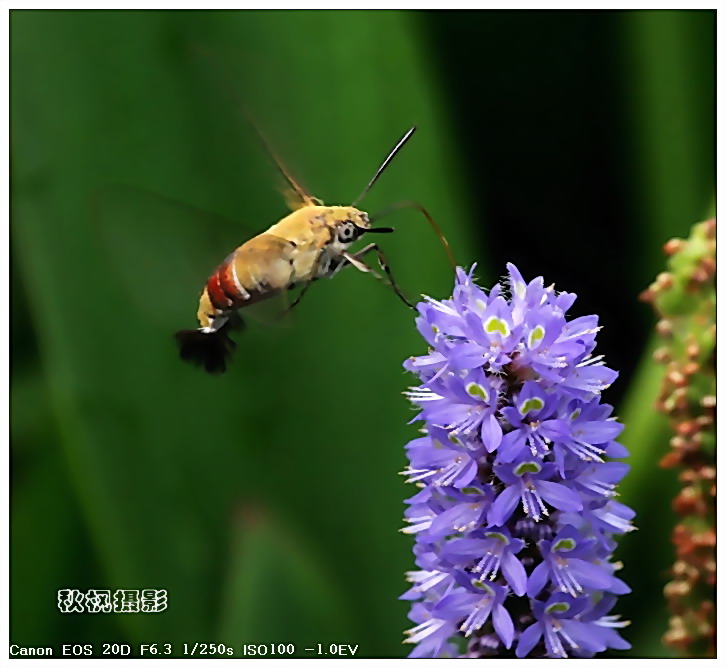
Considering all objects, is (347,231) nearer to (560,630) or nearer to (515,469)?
(515,469)

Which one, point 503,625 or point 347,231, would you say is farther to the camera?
point 347,231

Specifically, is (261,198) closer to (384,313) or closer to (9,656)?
(384,313)

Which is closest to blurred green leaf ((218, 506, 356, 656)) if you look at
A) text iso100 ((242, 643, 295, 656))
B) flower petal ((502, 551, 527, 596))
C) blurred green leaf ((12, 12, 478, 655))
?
text iso100 ((242, 643, 295, 656))

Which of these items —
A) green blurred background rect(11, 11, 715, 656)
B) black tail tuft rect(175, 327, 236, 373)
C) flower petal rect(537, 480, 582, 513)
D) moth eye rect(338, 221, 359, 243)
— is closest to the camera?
flower petal rect(537, 480, 582, 513)

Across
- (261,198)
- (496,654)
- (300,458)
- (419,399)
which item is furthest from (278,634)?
(261,198)

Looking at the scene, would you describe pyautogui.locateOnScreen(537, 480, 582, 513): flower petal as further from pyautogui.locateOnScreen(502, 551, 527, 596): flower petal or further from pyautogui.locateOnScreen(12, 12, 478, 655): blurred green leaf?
pyautogui.locateOnScreen(12, 12, 478, 655): blurred green leaf

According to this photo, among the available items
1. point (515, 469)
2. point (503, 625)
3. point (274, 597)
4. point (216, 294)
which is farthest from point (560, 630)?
point (216, 294)
